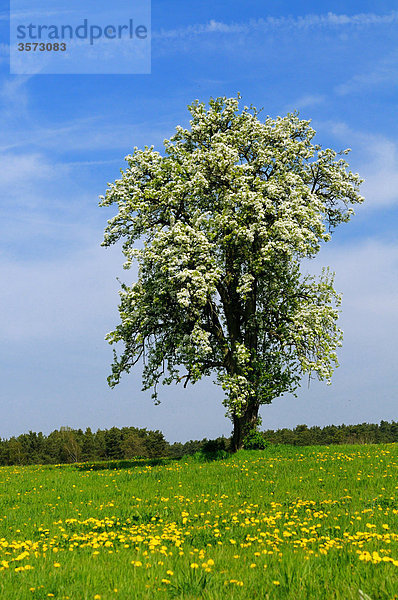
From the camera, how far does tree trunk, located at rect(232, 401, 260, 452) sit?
26.4 m

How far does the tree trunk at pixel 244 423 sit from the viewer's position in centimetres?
2639

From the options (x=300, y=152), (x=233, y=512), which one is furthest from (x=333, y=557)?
(x=300, y=152)

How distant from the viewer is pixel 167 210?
85.0 feet

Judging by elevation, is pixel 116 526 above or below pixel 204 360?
below

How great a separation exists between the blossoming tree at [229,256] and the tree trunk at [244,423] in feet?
0.19

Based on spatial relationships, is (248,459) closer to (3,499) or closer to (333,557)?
(3,499)

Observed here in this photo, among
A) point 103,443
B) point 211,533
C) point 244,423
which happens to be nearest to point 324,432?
point 103,443

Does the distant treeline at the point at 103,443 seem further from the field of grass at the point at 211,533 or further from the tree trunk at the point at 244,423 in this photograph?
the field of grass at the point at 211,533

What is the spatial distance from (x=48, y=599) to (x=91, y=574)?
31.2 inches

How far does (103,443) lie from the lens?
4439 inches

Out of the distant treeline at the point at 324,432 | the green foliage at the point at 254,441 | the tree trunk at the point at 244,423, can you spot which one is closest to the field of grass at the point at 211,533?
the green foliage at the point at 254,441

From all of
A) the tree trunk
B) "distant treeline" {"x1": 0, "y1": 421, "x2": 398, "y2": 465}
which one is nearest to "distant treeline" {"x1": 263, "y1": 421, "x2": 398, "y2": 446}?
"distant treeline" {"x1": 0, "y1": 421, "x2": 398, "y2": 465}

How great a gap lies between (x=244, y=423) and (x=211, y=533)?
1646 cm

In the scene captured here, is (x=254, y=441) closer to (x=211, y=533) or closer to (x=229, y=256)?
(x=229, y=256)
